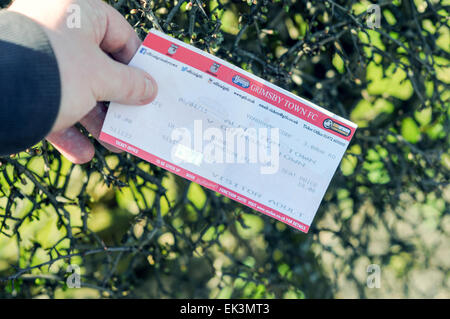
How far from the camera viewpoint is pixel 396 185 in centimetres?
221

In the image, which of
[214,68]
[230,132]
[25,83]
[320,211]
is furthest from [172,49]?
[320,211]

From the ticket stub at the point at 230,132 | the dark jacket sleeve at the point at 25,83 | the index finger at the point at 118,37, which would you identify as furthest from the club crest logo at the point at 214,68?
the dark jacket sleeve at the point at 25,83

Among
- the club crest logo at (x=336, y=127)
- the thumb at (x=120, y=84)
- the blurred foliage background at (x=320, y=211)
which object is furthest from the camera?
the blurred foliage background at (x=320, y=211)

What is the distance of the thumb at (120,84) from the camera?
1.16 m

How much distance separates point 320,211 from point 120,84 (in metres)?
1.68

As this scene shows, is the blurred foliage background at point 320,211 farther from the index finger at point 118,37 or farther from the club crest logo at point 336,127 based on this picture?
the club crest logo at point 336,127

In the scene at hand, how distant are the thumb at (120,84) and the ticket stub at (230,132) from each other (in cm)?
5

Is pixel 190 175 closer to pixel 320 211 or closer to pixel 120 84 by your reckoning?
pixel 120 84

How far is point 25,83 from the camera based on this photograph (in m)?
1.04

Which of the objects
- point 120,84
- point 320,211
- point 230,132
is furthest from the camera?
point 320,211

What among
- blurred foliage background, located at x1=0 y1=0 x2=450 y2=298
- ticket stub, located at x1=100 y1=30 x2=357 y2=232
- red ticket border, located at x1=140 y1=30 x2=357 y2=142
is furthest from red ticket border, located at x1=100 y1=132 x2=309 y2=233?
blurred foliage background, located at x1=0 y1=0 x2=450 y2=298

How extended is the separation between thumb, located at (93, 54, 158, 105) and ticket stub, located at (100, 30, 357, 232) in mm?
55
